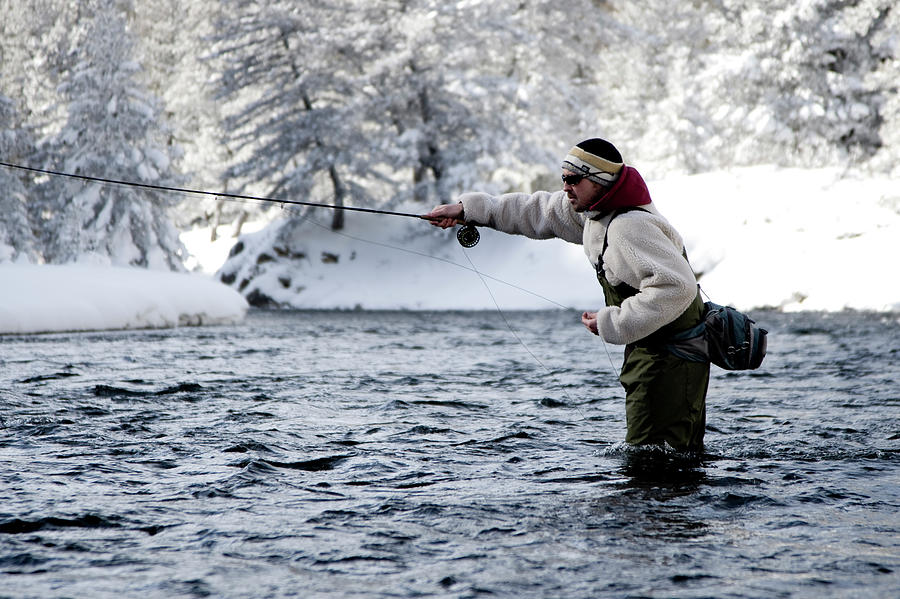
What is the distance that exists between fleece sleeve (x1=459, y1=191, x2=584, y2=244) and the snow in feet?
44.4

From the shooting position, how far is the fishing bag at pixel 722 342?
470 centimetres

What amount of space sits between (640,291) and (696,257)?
73.1ft

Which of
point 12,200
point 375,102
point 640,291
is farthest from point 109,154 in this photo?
point 640,291

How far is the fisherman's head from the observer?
184 inches

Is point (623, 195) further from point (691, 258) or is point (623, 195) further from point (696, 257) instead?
point (696, 257)

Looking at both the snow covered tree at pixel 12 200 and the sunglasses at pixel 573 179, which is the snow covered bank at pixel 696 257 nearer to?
the snow covered tree at pixel 12 200

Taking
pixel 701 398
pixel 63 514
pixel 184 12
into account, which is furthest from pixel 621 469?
pixel 184 12

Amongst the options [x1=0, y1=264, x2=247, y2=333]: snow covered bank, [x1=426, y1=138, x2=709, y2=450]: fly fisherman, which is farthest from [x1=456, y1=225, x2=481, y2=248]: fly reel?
[x1=0, y1=264, x2=247, y2=333]: snow covered bank

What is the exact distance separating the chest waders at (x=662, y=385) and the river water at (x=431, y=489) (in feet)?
0.46

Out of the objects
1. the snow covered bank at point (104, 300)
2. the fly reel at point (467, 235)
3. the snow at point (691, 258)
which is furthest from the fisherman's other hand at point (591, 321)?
the snow at point (691, 258)

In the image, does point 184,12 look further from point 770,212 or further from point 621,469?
point 621,469

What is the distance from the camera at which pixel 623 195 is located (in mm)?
4621

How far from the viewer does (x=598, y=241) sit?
478 centimetres

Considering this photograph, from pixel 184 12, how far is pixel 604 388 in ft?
123
